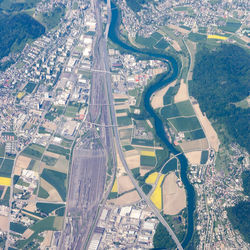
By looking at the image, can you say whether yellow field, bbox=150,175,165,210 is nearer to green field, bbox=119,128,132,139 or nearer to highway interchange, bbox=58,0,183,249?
highway interchange, bbox=58,0,183,249

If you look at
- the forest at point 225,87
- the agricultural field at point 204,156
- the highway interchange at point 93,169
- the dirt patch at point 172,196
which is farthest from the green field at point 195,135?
the highway interchange at point 93,169

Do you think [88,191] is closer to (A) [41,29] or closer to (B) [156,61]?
(B) [156,61]

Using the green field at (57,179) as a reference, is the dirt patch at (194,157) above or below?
above

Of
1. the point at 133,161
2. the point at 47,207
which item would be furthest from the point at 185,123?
the point at 47,207

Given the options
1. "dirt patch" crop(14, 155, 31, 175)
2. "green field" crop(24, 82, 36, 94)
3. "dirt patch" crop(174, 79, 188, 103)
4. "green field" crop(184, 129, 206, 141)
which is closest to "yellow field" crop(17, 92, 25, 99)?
"green field" crop(24, 82, 36, 94)

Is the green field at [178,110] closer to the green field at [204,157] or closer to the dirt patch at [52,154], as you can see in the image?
the green field at [204,157]

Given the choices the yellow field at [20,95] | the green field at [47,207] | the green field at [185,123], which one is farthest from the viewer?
the yellow field at [20,95]
